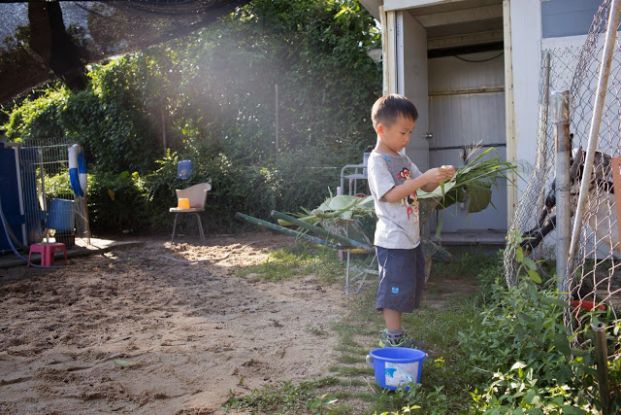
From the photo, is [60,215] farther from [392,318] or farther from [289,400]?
[289,400]

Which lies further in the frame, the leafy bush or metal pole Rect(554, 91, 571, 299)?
the leafy bush

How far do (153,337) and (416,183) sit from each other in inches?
77.2

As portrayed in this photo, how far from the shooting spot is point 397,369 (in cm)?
244

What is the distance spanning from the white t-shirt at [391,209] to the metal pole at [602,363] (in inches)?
44.3

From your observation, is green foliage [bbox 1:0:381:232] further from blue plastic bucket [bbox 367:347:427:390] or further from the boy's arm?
blue plastic bucket [bbox 367:347:427:390]

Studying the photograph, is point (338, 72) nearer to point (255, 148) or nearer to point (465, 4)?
point (255, 148)

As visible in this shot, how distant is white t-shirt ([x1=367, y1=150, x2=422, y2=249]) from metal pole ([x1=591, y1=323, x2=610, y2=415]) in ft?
3.69

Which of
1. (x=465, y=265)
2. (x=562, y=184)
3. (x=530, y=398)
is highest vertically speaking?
(x=562, y=184)

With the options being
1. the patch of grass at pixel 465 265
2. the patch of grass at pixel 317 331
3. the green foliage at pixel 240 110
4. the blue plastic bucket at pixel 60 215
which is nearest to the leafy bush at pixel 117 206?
the green foliage at pixel 240 110

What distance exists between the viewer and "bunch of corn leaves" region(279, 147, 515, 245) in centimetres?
400

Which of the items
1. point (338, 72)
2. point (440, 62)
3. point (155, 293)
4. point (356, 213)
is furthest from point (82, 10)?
point (338, 72)

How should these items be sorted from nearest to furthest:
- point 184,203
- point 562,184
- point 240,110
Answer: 1. point 562,184
2. point 184,203
3. point 240,110

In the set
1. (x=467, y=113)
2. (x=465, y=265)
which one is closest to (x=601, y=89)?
(x=465, y=265)

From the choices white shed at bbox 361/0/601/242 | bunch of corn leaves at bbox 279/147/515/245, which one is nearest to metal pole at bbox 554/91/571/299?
bunch of corn leaves at bbox 279/147/515/245
